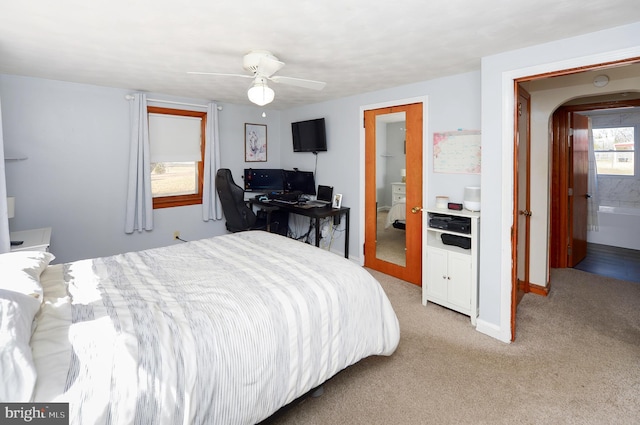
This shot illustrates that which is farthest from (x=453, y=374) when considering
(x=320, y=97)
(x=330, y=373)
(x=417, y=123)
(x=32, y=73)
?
(x=32, y=73)

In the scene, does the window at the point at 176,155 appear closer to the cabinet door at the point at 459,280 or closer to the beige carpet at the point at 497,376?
the beige carpet at the point at 497,376

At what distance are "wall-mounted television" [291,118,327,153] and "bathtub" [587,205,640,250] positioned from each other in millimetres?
4680

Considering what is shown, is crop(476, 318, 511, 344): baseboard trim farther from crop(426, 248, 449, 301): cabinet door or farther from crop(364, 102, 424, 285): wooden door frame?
crop(364, 102, 424, 285): wooden door frame

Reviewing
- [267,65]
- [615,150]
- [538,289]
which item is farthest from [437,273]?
[615,150]

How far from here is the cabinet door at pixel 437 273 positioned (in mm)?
3088

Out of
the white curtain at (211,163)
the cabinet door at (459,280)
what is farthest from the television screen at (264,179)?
the cabinet door at (459,280)

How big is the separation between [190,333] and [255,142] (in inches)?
161

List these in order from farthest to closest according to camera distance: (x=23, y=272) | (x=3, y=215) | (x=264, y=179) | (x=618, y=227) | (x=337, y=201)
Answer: (x=618, y=227)
(x=264, y=179)
(x=337, y=201)
(x=3, y=215)
(x=23, y=272)

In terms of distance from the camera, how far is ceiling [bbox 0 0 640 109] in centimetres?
183

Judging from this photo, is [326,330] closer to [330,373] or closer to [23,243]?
[330,373]

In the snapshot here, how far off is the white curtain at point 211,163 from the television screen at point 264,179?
0.52 metres

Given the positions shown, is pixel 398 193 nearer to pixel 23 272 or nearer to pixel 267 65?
pixel 267 65

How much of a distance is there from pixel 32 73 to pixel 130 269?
251 centimetres

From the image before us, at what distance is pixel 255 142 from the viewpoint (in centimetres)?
509
